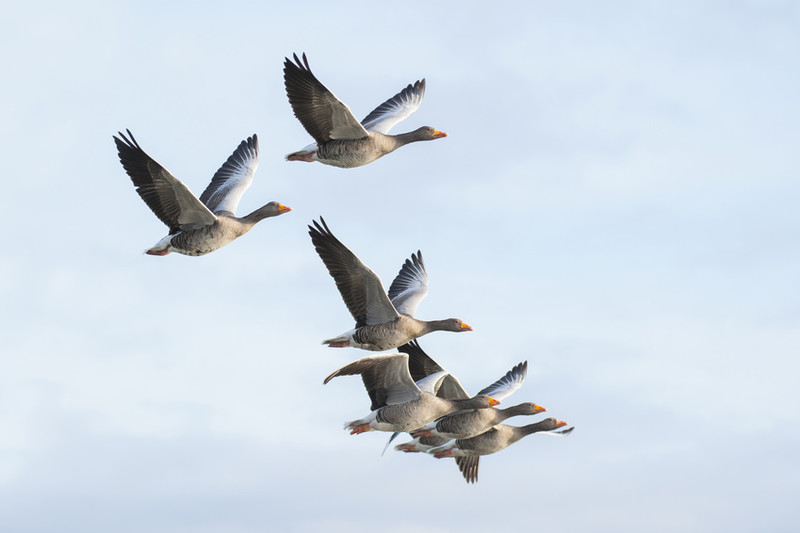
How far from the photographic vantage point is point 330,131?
27375 millimetres

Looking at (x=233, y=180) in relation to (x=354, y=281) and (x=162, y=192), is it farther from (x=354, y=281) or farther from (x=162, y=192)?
(x=354, y=281)

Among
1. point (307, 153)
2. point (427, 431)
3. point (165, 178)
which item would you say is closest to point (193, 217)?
point (165, 178)

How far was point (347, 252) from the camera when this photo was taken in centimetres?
2522

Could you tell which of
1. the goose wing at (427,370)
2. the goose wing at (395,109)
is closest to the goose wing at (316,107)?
the goose wing at (395,109)

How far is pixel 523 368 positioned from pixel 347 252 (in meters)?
9.70

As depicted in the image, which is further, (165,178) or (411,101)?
(411,101)

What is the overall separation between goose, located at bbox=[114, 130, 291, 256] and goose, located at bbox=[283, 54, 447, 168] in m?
1.56

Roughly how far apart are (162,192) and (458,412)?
316 inches

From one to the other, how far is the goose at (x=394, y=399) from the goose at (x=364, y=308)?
44cm

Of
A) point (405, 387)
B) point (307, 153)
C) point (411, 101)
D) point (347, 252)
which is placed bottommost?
point (405, 387)

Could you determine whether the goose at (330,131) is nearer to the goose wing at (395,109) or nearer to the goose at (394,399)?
the goose wing at (395,109)

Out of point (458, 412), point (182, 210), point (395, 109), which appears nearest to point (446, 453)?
point (458, 412)

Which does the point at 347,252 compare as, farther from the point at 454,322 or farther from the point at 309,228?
the point at 454,322

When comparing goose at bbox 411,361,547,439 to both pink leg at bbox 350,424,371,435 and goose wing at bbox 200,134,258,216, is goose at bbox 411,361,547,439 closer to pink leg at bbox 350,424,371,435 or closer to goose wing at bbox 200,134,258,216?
pink leg at bbox 350,424,371,435
